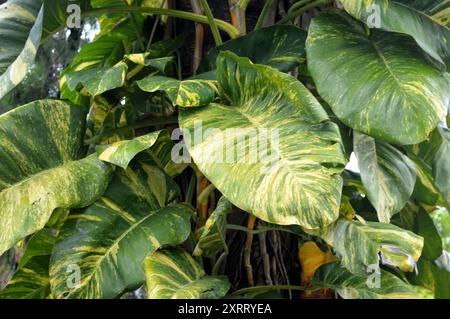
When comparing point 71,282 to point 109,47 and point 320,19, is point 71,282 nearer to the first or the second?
point 320,19

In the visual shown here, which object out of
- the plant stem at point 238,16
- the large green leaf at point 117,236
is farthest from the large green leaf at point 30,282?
the plant stem at point 238,16

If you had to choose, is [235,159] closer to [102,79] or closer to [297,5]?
[102,79]

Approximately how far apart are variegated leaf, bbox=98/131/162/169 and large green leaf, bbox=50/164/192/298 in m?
0.12

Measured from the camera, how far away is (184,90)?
114cm

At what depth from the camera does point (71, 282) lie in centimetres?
111

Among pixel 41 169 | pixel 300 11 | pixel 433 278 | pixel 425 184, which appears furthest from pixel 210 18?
pixel 433 278

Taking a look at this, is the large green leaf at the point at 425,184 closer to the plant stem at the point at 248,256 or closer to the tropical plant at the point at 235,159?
the tropical plant at the point at 235,159

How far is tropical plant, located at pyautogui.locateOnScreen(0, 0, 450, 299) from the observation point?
1.04 meters

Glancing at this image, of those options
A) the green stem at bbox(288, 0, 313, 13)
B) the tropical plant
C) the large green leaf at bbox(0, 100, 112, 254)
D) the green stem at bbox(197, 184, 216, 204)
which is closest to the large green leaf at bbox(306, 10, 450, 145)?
the tropical plant

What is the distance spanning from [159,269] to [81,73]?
1.62 ft

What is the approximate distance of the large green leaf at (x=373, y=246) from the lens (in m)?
1.05

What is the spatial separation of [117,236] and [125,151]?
7.0 inches

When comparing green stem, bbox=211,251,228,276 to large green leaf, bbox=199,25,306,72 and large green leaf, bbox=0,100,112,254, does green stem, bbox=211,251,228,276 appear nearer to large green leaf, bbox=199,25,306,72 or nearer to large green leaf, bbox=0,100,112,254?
large green leaf, bbox=0,100,112,254
